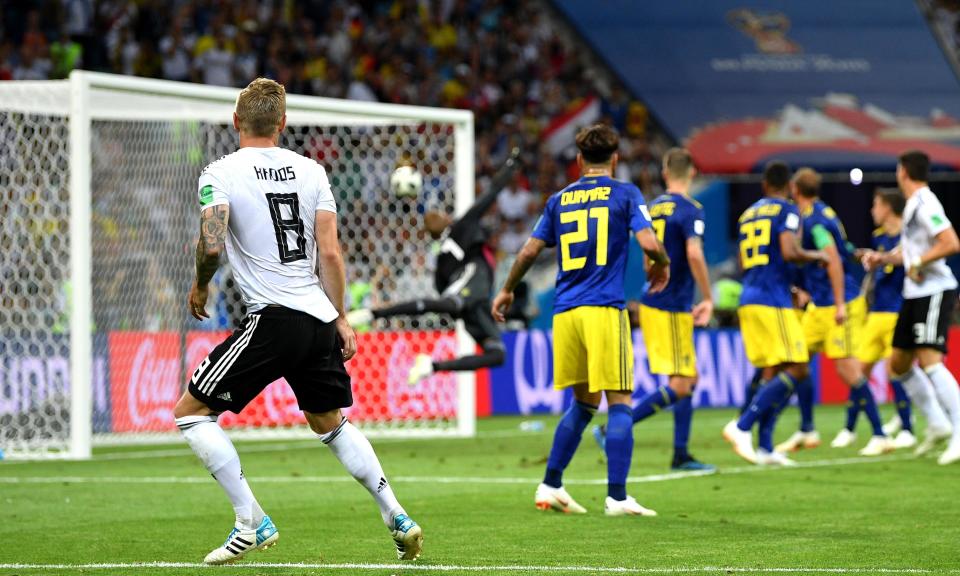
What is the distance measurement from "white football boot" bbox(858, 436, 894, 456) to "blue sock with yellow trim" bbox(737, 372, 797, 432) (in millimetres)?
1555

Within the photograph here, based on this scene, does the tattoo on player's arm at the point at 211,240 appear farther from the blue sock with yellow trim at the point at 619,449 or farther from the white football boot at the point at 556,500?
the white football boot at the point at 556,500

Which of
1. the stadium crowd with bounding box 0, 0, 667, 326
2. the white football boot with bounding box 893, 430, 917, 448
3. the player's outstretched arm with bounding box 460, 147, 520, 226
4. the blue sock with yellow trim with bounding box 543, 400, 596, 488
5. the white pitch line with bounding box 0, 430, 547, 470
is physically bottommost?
the white pitch line with bounding box 0, 430, 547, 470

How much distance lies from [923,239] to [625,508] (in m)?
4.54

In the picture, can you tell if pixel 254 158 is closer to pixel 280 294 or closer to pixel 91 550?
pixel 280 294

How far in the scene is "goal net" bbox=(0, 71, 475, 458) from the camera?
13.1m

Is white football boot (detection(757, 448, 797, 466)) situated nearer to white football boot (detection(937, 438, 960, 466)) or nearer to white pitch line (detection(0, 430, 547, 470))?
white football boot (detection(937, 438, 960, 466))

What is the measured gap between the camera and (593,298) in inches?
324

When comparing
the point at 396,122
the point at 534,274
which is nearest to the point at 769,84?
the point at 534,274

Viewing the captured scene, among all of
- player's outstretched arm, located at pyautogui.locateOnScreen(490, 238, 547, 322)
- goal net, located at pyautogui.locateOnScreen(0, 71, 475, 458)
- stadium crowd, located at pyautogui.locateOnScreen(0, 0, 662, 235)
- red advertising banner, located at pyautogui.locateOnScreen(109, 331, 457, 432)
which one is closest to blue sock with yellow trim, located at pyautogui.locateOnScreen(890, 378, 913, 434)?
goal net, located at pyautogui.locateOnScreen(0, 71, 475, 458)

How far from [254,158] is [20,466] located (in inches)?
260

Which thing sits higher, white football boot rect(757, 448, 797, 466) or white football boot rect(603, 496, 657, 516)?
white football boot rect(603, 496, 657, 516)

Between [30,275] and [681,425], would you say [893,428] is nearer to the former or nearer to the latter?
[681,425]

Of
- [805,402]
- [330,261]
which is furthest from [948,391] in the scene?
[330,261]

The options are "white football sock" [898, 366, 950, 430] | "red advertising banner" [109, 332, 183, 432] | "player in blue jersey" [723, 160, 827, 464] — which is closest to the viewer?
"player in blue jersey" [723, 160, 827, 464]
